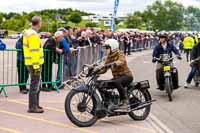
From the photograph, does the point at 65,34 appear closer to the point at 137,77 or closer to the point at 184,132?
the point at 137,77

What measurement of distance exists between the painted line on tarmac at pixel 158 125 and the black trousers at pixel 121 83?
782mm

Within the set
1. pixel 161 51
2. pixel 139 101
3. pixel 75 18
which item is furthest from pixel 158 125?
pixel 75 18

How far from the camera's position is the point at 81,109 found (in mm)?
8820

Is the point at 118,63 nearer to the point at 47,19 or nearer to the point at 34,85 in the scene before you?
the point at 34,85

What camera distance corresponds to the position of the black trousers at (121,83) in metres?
9.15

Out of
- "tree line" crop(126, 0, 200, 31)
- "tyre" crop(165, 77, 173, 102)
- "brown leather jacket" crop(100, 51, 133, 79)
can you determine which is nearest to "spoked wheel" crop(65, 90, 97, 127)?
"brown leather jacket" crop(100, 51, 133, 79)

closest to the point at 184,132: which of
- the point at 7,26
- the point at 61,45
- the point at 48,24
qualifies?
the point at 61,45

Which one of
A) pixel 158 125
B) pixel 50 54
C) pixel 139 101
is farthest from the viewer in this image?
pixel 50 54

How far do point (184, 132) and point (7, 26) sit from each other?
105 m

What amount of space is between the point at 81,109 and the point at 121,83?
952 mm

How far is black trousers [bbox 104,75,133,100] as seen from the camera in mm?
9148

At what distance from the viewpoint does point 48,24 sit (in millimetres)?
92938

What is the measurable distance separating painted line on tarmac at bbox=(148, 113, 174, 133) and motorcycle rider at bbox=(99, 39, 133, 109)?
0.63 m

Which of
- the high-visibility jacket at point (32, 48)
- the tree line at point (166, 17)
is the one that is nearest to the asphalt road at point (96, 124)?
the high-visibility jacket at point (32, 48)
